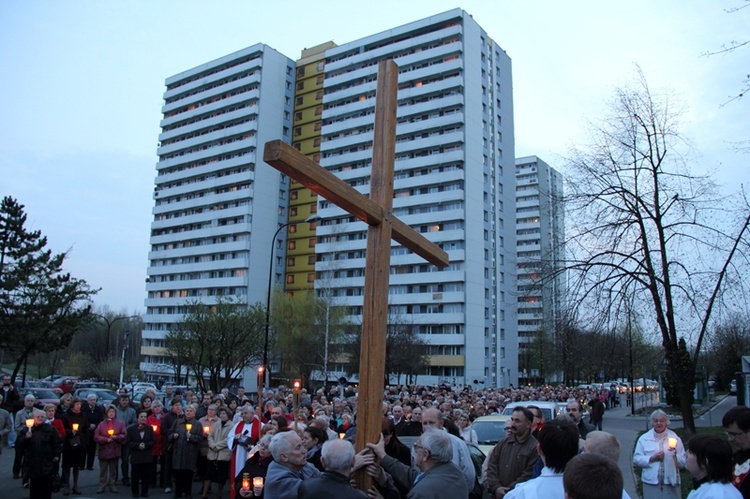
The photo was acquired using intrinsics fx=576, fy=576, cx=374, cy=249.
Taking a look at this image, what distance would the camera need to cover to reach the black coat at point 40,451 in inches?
382

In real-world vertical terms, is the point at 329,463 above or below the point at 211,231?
below

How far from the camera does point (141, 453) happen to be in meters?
11.8

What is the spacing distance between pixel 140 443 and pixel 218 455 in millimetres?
1766

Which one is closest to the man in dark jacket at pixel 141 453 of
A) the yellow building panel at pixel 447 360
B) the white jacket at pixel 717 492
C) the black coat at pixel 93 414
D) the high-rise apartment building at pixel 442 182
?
the black coat at pixel 93 414

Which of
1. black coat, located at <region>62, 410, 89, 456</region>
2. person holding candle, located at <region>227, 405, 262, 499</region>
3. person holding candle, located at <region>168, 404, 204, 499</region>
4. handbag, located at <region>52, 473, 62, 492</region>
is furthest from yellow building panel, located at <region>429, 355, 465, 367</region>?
person holding candle, located at <region>227, 405, 262, 499</region>

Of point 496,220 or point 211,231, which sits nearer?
point 496,220

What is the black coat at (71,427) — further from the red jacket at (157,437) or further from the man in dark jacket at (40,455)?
the man in dark jacket at (40,455)

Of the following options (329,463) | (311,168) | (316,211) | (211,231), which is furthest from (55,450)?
(211,231)

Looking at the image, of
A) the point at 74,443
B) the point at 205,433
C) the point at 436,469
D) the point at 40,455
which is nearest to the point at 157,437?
the point at 205,433

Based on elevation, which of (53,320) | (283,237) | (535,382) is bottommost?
(535,382)

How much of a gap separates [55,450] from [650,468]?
9.55 metres

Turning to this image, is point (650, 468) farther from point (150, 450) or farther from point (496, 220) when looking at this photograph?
point (496, 220)

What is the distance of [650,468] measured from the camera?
7523 millimetres

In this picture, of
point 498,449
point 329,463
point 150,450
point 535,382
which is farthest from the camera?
point 535,382
